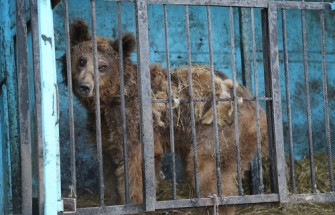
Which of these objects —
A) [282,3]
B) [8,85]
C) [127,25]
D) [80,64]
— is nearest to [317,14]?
[127,25]

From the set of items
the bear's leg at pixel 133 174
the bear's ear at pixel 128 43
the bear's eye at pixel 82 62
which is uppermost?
the bear's ear at pixel 128 43

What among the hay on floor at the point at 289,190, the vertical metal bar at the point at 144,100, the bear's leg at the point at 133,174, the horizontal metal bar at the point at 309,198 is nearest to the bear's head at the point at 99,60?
the bear's leg at the point at 133,174

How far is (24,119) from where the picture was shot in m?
3.83

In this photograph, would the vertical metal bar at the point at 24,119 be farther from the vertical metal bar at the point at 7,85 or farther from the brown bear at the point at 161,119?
the brown bear at the point at 161,119

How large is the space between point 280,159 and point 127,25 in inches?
151

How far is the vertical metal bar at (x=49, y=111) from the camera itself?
3.75 metres

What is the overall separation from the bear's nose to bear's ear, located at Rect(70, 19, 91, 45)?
0.75m

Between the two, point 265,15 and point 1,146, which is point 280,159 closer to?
point 265,15

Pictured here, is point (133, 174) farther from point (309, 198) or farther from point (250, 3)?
point (250, 3)

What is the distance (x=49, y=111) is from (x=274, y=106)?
2.18m

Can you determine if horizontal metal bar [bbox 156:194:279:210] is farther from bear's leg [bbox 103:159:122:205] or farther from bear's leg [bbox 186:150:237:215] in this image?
bear's leg [bbox 103:159:122:205]

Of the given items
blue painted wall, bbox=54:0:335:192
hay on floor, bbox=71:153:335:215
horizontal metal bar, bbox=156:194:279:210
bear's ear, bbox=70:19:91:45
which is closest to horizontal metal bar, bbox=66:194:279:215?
horizontal metal bar, bbox=156:194:279:210

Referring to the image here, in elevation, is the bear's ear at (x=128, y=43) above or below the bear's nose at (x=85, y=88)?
above

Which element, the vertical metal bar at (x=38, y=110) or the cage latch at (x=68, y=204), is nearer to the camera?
the vertical metal bar at (x=38, y=110)
